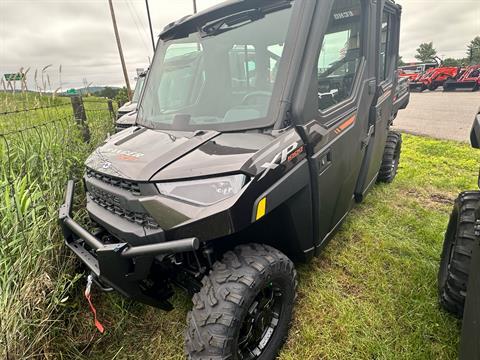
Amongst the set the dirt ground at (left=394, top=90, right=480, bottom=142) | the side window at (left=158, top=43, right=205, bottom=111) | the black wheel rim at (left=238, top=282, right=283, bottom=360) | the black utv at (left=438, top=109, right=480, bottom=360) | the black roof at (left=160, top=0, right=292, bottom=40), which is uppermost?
the black roof at (left=160, top=0, right=292, bottom=40)

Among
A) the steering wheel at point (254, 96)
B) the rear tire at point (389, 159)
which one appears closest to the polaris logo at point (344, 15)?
the steering wheel at point (254, 96)

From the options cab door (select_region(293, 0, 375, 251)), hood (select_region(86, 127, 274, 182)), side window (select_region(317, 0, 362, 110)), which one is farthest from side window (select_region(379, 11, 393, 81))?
hood (select_region(86, 127, 274, 182))

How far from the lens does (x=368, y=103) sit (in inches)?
108

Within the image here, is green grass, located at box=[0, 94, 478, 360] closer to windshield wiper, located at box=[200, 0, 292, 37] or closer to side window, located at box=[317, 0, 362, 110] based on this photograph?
side window, located at box=[317, 0, 362, 110]

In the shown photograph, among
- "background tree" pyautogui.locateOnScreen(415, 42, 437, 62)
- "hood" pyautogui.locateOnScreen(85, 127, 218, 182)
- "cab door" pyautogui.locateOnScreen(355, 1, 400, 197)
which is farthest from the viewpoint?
"background tree" pyautogui.locateOnScreen(415, 42, 437, 62)

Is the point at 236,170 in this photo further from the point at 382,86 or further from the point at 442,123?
the point at 442,123

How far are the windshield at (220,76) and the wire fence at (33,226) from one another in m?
1.10

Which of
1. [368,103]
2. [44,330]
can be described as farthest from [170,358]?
[368,103]

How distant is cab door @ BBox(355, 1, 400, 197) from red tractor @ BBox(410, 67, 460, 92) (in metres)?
22.2

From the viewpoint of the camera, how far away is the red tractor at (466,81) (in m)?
19.3

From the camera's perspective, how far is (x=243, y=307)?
160 cm

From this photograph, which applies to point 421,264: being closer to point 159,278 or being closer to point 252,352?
point 252,352

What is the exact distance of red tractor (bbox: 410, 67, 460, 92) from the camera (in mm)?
21467

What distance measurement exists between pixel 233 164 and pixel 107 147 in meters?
1.09
